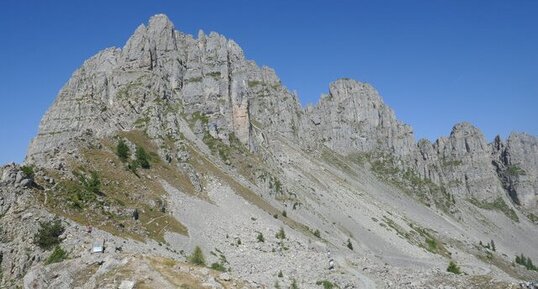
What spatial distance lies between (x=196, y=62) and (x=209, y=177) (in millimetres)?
76536

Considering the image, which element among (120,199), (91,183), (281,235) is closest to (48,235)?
(91,183)

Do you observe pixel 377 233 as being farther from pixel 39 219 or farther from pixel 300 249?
pixel 39 219

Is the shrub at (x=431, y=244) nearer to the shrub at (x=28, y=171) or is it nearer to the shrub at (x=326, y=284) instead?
the shrub at (x=326, y=284)

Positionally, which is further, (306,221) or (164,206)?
(306,221)

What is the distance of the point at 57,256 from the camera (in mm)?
42562

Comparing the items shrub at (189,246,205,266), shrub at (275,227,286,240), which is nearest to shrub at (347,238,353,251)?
shrub at (275,227,286,240)

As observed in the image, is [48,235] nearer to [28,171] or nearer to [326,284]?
[28,171]

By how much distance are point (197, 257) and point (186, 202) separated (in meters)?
25.1

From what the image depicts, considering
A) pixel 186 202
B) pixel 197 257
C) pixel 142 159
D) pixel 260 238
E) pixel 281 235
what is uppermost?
pixel 142 159

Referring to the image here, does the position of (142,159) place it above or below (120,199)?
above

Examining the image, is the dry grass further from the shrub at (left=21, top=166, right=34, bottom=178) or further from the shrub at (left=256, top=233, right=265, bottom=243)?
the shrub at (left=256, top=233, right=265, bottom=243)

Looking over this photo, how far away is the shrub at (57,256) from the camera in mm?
41991

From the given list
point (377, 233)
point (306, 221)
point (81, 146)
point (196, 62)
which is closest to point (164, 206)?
point (81, 146)

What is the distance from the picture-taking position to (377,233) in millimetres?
131375
